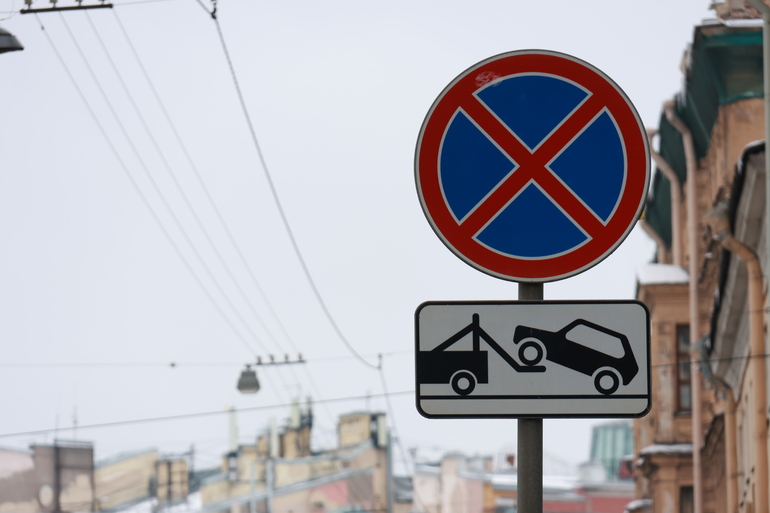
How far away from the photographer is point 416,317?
312cm

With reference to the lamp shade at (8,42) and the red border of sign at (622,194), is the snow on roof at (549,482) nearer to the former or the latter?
the lamp shade at (8,42)

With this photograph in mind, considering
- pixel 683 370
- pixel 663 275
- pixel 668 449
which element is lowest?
pixel 668 449

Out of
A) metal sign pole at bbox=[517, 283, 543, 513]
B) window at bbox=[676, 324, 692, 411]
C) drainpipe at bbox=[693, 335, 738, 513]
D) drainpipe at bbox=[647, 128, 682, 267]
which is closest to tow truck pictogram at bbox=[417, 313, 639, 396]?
metal sign pole at bbox=[517, 283, 543, 513]

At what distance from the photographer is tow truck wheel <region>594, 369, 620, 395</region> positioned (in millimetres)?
3100

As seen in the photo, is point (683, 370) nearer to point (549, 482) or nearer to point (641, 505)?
point (641, 505)

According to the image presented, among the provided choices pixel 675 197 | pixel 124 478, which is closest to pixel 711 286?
pixel 675 197

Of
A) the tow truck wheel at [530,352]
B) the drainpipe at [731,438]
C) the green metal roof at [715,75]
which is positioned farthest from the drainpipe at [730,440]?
the tow truck wheel at [530,352]

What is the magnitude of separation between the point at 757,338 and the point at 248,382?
44.5 ft

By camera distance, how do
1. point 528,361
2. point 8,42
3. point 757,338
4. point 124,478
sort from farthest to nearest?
point 124,478 → point 757,338 → point 8,42 → point 528,361

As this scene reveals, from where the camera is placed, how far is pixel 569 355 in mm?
3109

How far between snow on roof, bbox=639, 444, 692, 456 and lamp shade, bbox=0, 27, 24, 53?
2042 centimetres

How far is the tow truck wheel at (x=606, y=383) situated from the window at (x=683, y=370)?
2745 centimetres

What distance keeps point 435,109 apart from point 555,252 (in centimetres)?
41

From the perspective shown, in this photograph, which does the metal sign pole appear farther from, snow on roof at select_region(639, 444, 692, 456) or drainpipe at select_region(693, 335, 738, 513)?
snow on roof at select_region(639, 444, 692, 456)
